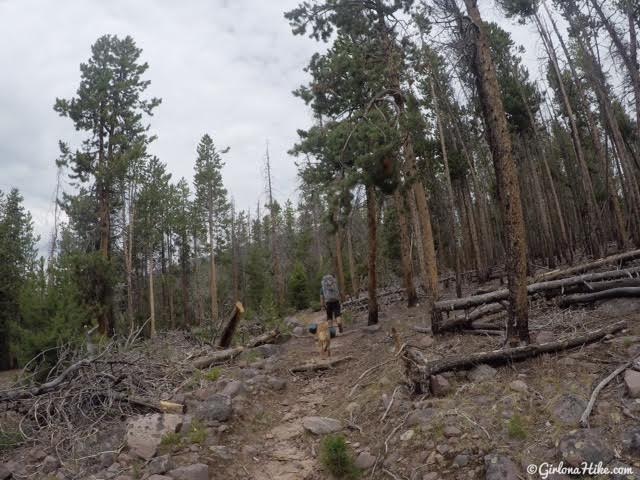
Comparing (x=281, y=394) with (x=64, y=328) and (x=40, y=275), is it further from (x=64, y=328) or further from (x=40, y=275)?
(x=40, y=275)

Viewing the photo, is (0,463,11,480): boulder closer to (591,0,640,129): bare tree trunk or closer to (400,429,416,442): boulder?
(400,429,416,442): boulder

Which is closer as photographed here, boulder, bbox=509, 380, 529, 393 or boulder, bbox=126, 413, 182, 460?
boulder, bbox=509, 380, 529, 393

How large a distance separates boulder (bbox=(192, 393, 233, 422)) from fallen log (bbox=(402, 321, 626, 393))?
264cm

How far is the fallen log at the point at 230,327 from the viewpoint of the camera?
10.5 meters

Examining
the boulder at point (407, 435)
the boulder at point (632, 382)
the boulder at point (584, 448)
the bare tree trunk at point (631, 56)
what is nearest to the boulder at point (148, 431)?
the boulder at point (407, 435)

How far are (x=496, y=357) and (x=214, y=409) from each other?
393cm

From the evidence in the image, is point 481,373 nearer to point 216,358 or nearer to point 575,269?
point 575,269

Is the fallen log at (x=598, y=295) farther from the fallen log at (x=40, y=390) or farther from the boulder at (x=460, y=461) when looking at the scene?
the fallen log at (x=40, y=390)

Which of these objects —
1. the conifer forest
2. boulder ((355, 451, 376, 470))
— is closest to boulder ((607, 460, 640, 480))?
the conifer forest

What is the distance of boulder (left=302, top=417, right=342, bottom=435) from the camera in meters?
5.64

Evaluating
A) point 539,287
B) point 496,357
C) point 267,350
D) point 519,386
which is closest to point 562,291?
point 539,287

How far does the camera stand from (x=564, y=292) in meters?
7.26

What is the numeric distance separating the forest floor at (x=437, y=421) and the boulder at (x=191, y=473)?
0.01 metres

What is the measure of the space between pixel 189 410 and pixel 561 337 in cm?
527
